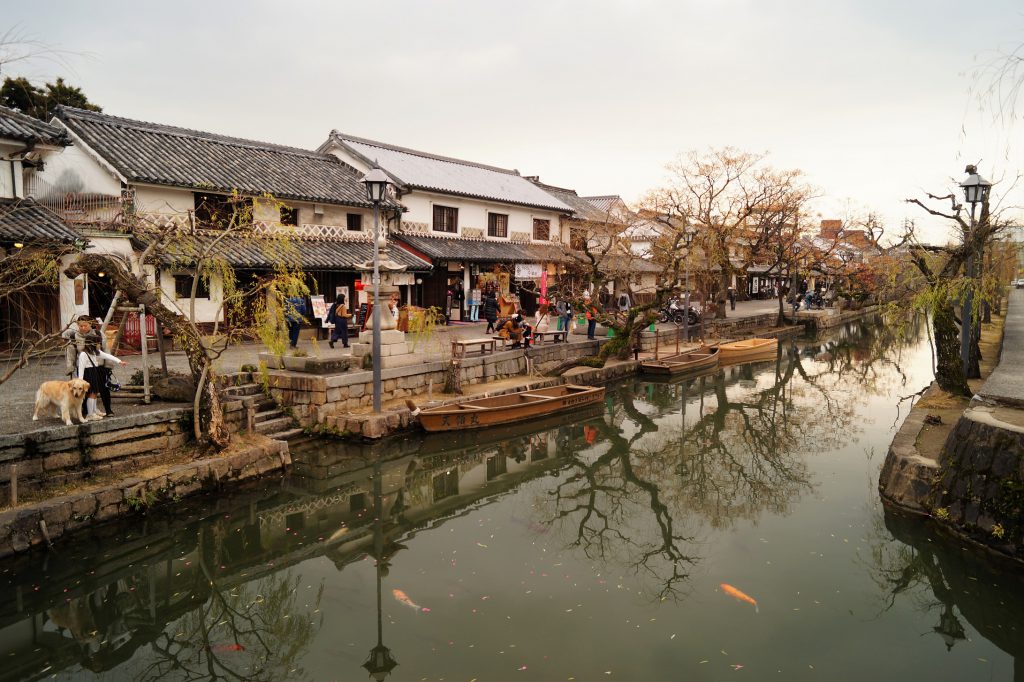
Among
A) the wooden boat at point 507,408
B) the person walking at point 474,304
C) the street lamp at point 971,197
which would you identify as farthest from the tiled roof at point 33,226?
the street lamp at point 971,197

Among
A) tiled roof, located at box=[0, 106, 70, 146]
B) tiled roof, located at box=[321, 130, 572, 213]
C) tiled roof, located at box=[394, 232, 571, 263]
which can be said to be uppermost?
tiled roof, located at box=[321, 130, 572, 213]

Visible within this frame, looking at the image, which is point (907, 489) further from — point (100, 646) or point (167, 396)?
point (167, 396)

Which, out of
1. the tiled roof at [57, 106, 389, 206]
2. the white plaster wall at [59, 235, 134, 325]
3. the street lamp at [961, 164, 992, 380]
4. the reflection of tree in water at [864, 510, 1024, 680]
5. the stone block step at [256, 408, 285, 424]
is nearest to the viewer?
the reflection of tree in water at [864, 510, 1024, 680]

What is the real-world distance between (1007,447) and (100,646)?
10.7 metres

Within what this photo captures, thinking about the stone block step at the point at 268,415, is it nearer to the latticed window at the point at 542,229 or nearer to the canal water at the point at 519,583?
the canal water at the point at 519,583

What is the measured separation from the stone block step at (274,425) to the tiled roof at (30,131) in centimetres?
940

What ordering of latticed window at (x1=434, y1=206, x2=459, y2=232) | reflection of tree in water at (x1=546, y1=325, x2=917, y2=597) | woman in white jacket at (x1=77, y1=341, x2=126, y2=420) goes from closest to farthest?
reflection of tree in water at (x1=546, y1=325, x2=917, y2=597) → woman in white jacket at (x1=77, y1=341, x2=126, y2=420) → latticed window at (x1=434, y1=206, x2=459, y2=232)

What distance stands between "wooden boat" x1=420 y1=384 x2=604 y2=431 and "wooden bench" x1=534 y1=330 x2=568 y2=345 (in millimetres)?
3296

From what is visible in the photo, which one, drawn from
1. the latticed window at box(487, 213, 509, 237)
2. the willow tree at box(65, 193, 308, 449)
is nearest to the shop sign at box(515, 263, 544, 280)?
the latticed window at box(487, 213, 509, 237)

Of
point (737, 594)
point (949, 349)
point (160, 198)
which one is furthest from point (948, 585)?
point (160, 198)

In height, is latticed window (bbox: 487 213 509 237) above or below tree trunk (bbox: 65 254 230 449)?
above

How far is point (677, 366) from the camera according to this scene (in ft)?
73.6

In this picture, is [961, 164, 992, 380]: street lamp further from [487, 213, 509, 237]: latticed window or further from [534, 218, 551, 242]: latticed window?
[534, 218, 551, 242]: latticed window

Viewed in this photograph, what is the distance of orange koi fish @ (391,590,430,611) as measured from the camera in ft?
24.6
